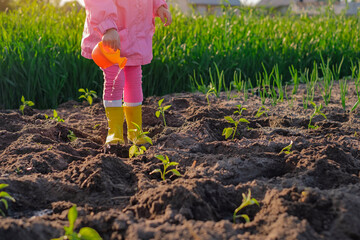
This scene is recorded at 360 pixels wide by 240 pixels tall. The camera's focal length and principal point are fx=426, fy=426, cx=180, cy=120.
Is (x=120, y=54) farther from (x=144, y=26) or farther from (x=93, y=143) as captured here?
(x=93, y=143)

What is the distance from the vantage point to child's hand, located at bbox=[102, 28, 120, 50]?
2.19m

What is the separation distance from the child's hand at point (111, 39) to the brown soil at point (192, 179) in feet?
1.84

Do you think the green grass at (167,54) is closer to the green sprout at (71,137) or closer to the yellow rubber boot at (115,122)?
the green sprout at (71,137)

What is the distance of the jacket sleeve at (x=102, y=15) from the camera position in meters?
2.21

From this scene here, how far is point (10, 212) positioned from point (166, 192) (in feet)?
1.91

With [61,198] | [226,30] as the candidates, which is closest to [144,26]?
[61,198]

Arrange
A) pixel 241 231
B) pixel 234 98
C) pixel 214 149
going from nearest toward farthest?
pixel 241 231 → pixel 214 149 → pixel 234 98

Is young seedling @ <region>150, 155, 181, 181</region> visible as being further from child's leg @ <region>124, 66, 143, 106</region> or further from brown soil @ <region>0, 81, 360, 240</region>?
child's leg @ <region>124, 66, 143, 106</region>

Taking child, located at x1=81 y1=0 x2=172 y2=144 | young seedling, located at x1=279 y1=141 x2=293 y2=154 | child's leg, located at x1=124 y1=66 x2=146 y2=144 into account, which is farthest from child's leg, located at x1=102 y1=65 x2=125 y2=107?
young seedling, located at x1=279 y1=141 x2=293 y2=154

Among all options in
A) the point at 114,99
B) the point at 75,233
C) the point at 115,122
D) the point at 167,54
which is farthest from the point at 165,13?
the point at 75,233

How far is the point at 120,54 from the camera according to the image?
2461 millimetres

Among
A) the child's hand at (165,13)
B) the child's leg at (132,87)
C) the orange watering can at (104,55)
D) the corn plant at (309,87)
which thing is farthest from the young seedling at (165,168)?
the corn plant at (309,87)

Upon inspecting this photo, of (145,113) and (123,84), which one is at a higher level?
(123,84)

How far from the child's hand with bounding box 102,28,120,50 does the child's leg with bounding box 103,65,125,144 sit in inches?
10.1
